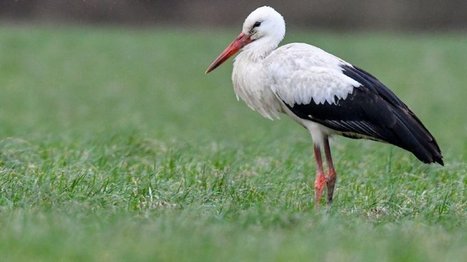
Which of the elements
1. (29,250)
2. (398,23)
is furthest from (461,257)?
(398,23)

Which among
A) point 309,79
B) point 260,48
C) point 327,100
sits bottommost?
point 327,100

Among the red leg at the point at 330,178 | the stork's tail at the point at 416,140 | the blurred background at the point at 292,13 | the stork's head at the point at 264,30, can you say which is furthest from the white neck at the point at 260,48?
the blurred background at the point at 292,13

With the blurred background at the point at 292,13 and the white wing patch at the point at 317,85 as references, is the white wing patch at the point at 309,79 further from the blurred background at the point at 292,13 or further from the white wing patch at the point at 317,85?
the blurred background at the point at 292,13

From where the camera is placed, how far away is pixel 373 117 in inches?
283

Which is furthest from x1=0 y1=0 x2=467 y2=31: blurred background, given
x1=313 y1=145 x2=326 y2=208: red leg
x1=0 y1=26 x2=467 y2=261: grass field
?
x1=313 y1=145 x2=326 y2=208: red leg

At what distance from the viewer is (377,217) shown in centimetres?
654

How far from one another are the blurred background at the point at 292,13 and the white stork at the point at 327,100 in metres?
25.9

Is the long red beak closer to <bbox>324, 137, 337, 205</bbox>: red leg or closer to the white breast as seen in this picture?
the white breast

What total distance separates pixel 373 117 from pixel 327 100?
34cm

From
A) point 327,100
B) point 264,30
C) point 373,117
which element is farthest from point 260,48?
point 373,117

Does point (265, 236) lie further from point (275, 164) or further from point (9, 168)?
point (275, 164)

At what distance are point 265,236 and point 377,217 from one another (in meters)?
1.45

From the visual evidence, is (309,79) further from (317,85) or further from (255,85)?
(255,85)

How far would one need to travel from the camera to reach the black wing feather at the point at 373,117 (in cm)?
705
